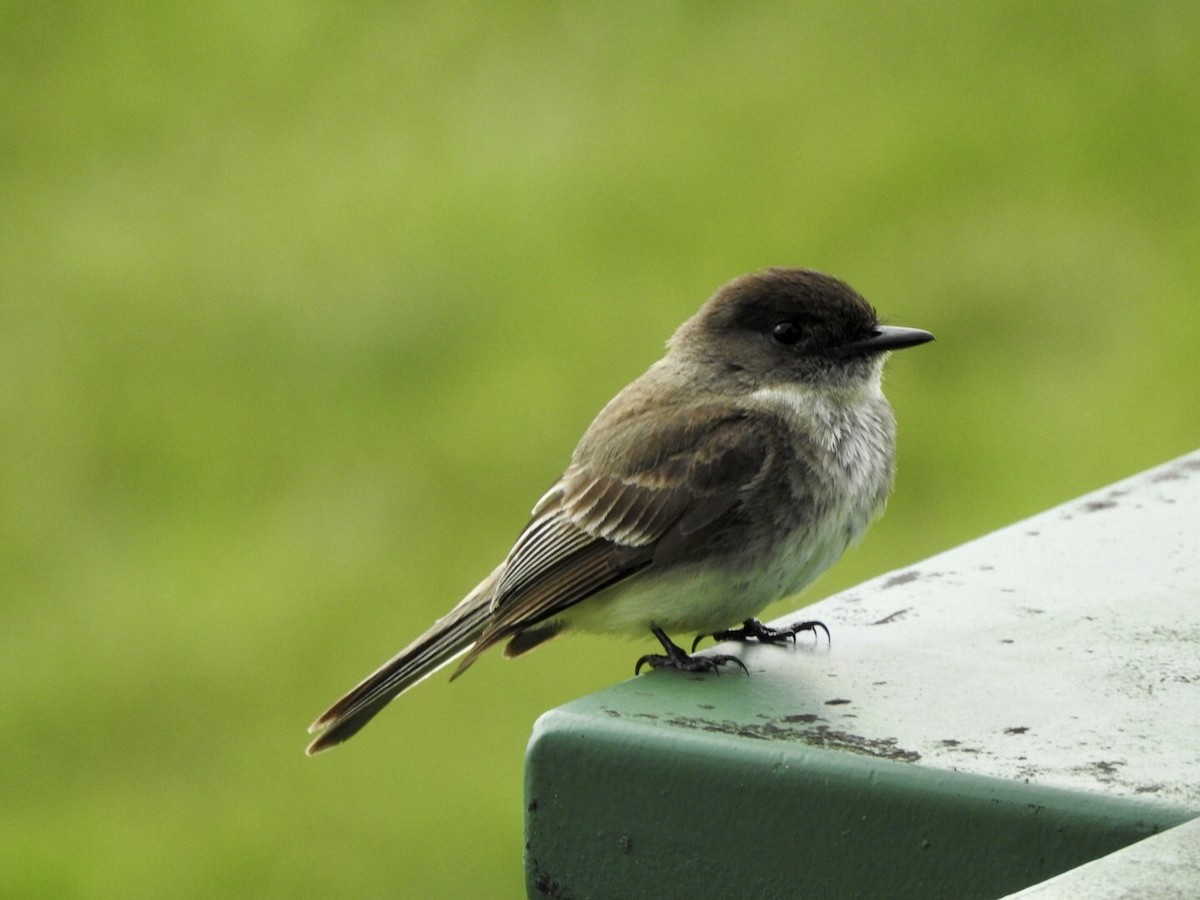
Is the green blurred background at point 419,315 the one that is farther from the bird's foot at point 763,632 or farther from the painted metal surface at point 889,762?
the painted metal surface at point 889,762

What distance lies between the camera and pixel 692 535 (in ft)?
12.5

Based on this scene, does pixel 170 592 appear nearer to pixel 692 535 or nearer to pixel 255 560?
pixel 255 560

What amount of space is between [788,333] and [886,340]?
0.70 feet

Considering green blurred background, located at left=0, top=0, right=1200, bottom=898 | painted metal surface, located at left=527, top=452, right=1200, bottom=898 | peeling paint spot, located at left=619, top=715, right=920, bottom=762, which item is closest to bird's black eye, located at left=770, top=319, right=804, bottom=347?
painted metal surface, located at left=527, top=452, right=1200, bottom=898

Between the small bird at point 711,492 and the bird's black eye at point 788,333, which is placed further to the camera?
the bird's black eye at point 788,333

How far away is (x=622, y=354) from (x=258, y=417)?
1361mm

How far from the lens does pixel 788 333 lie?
168 inches

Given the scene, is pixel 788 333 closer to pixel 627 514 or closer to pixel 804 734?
pixel 627 514

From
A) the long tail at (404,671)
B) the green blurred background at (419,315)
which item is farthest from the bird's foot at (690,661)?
the green blurred background at (419,315)

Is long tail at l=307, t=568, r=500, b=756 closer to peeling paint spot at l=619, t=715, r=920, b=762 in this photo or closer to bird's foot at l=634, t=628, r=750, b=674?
bird's foot at l=634, t=628, r=750, b=674

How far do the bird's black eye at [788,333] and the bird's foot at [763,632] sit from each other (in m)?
0.70

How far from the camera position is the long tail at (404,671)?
13.1 ft

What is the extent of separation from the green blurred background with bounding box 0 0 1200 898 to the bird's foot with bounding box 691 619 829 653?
1.97m

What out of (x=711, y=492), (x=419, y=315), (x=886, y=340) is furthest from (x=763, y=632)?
(x=419, y=315)
